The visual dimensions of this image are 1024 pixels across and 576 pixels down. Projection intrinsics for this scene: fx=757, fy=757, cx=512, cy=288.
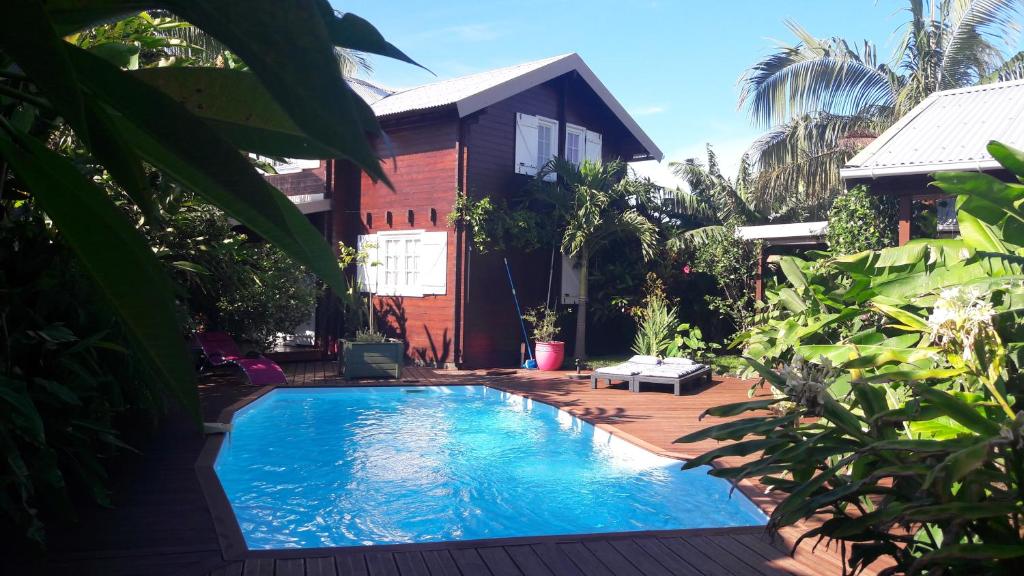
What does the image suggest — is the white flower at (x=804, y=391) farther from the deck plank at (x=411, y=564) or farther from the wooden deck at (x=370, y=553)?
the deck plank at (x=411, y=564)

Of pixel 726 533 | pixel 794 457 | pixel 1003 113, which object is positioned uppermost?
pixel 1003 113

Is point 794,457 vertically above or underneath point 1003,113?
underneath

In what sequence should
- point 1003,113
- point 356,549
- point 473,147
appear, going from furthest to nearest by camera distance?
point 473,147 < point 1003,113 < point 356,549

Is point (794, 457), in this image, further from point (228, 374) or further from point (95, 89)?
point (228, 374)

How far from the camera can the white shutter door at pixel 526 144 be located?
43.5ft

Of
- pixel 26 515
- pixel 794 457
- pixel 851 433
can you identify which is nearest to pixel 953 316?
pixel 851 433

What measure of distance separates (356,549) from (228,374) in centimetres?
802

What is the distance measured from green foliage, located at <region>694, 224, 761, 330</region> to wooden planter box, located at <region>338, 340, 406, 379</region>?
5.71 meters

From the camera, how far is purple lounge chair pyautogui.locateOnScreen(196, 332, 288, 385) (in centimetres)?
1002

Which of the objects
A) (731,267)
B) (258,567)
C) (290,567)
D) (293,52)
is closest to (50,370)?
(258,567)

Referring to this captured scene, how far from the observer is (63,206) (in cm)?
58

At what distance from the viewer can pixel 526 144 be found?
13.5 meters

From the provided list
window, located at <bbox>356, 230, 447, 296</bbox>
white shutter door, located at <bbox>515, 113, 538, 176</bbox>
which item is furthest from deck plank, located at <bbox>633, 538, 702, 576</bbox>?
white shutter door, located at <bbox>515, 113, 538, 176</bbox>

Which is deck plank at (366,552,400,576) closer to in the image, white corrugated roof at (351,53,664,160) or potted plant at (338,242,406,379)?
potted plant at (338,242,406,379)
